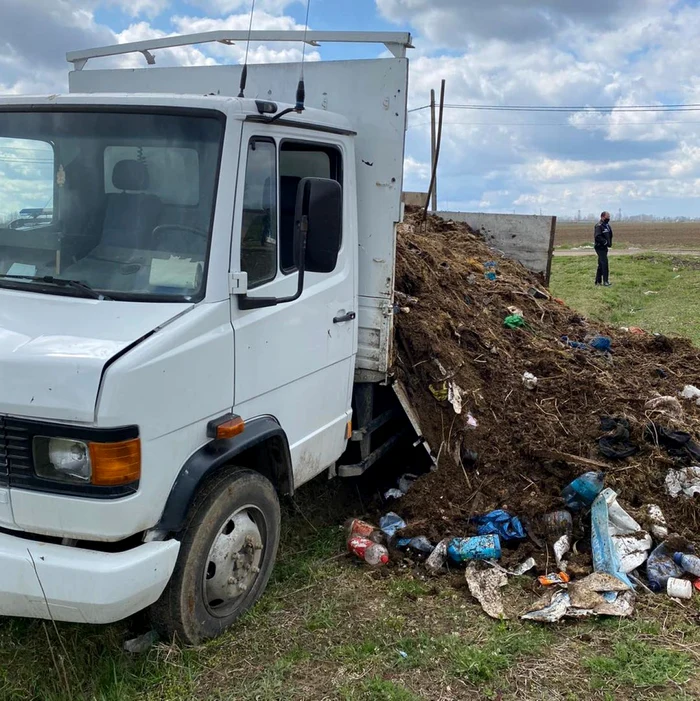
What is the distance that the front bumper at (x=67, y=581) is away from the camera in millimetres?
2707

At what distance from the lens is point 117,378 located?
261cm

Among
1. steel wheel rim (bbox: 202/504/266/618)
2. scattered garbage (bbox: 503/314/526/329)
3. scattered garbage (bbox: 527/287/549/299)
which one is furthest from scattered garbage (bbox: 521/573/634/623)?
scattered garbage (bbox: 527/287/549/299)

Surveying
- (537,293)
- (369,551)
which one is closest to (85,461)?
(369,551)

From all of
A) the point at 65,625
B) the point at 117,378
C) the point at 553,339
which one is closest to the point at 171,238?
the point at 117,378

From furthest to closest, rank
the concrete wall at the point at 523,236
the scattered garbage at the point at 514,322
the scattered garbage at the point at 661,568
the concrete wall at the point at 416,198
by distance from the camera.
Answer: the concrete wall at the point at 416,198 < the concrete wall at the point at 523,236 < the scattered garbage at the point at 514,322 < the scattered garbage at the point at 661,568

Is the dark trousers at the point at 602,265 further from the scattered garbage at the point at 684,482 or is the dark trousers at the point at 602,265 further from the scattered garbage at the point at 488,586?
the scattered garbage at the point at 488,586

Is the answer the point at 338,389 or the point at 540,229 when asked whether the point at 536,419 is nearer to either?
the point at 338,389

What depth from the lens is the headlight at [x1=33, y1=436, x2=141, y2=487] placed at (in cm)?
266

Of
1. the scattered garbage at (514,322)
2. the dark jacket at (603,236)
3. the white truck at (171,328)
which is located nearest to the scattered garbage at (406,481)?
the white truck at (171,328)

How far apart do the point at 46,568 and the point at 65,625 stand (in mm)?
847

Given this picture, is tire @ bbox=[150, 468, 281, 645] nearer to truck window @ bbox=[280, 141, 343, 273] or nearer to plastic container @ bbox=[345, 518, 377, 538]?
plastic container @ bbox=[345, 518, 377, 538]

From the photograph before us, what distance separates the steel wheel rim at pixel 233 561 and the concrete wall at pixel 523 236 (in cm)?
629

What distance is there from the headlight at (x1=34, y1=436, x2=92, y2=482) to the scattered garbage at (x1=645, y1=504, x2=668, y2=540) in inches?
137

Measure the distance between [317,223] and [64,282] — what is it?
1183mm
